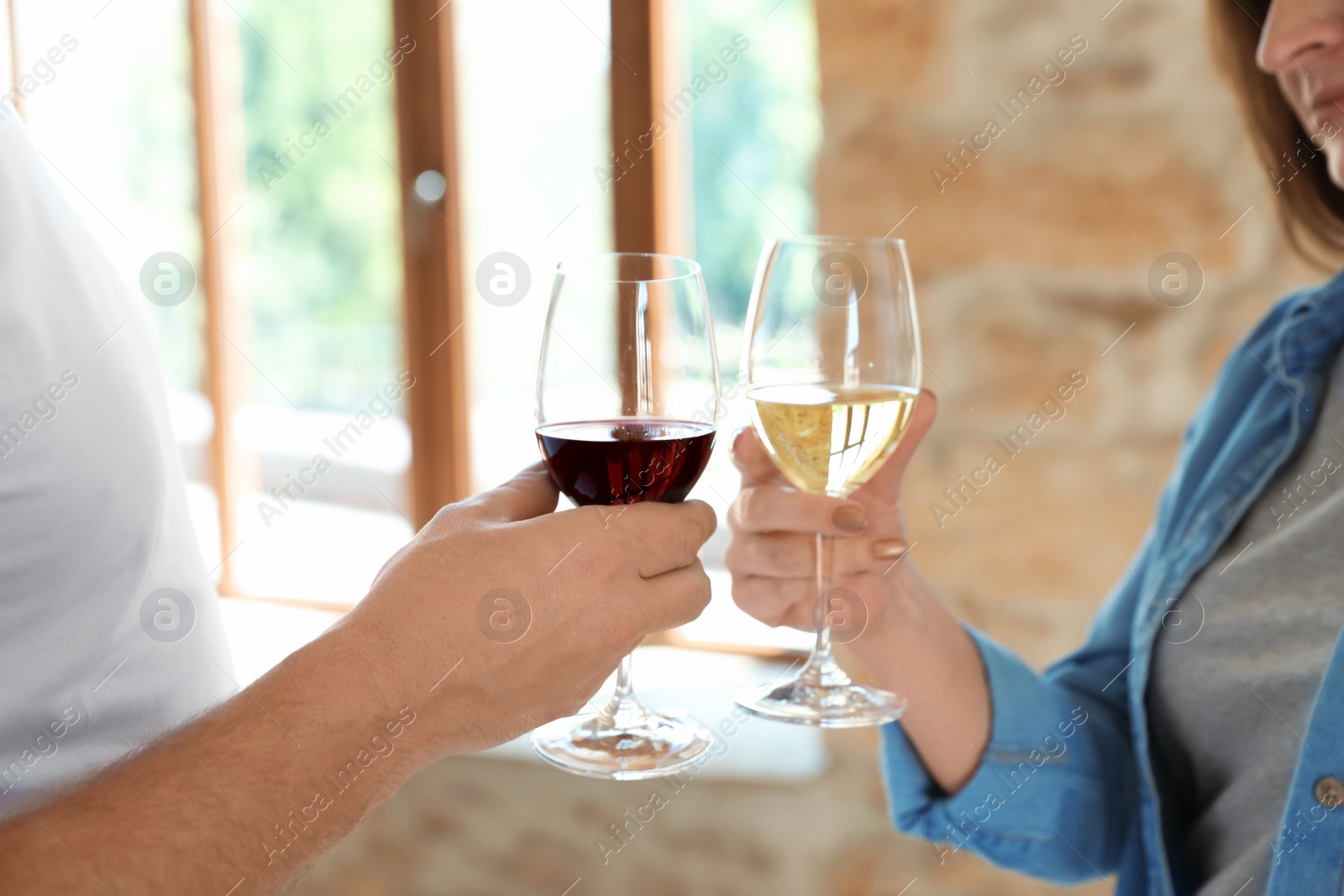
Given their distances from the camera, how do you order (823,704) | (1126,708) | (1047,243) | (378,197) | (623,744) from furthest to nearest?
(378,197) < (1047,243) < (1126,708) < (823,704) < (623,744)

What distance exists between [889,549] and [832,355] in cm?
20

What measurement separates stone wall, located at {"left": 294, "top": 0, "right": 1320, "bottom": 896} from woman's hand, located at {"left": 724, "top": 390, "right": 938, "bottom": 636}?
808 millimetres

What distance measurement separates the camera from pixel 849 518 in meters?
0.91

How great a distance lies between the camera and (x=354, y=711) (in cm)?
65

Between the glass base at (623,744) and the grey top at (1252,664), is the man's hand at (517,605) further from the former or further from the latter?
the grey top at (1252,664)

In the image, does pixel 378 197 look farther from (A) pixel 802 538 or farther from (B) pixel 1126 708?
(B) pixel 1126 708

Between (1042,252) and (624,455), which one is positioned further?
(1042,252)

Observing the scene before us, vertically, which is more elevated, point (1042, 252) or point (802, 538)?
point (1042, 252)

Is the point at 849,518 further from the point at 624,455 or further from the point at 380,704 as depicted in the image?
the point at 380,704

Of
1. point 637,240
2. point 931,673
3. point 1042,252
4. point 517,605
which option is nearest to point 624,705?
point 517,605

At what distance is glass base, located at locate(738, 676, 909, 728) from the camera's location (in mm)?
842

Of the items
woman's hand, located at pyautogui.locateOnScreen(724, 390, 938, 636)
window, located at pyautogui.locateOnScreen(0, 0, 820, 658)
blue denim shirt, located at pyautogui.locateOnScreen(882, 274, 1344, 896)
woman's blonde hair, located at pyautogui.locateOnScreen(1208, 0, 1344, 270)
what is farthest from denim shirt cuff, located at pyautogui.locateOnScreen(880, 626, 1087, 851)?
window, located at pyautogui.locateOnScreen(0, 0, 820, 658)

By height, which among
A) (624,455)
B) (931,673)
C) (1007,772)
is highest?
(624,455)

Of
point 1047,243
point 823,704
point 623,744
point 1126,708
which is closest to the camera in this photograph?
point 623,744
